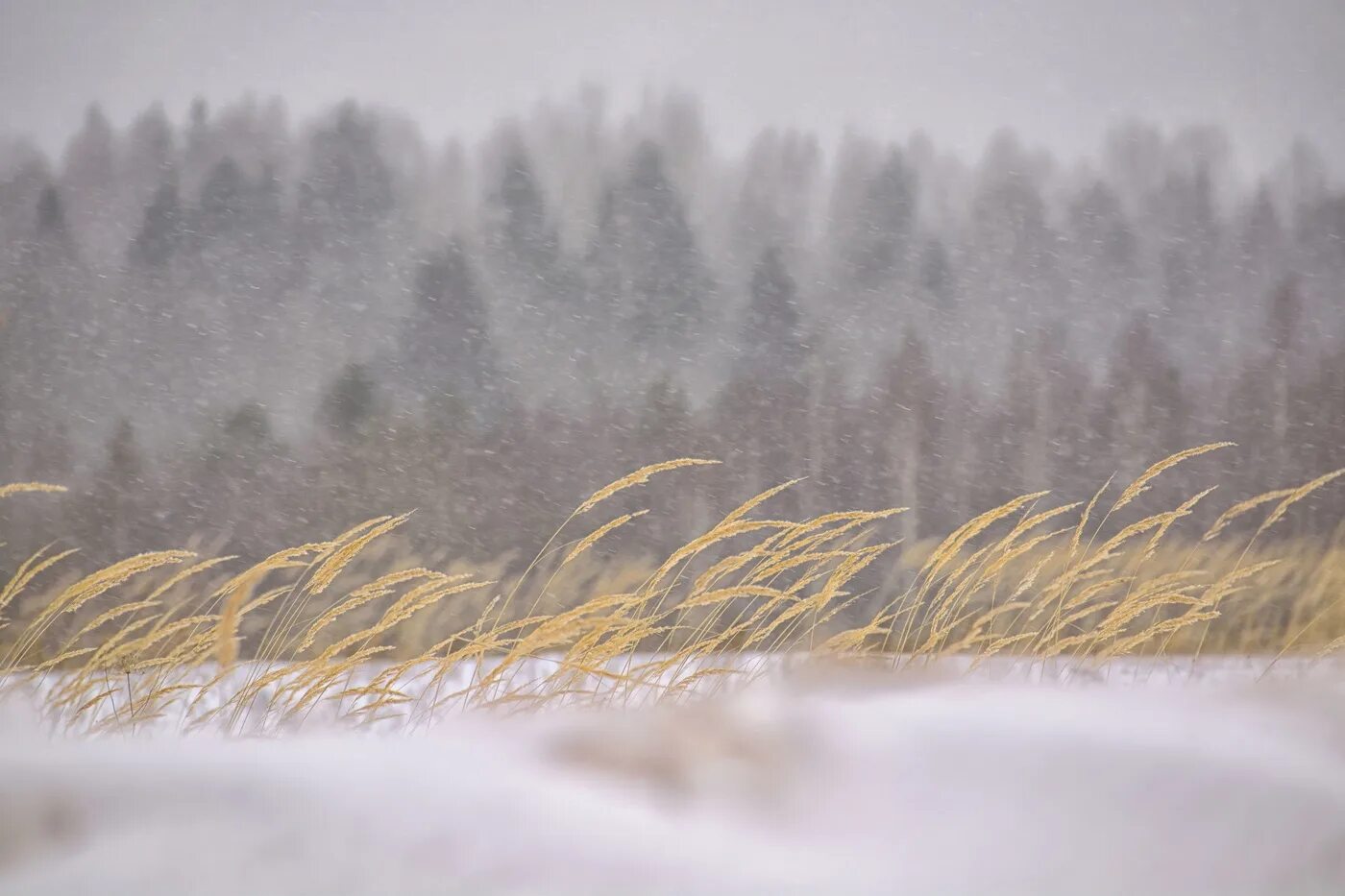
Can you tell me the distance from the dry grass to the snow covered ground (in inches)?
2.0

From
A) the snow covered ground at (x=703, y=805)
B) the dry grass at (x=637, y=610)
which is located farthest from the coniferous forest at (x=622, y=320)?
the snow covered ground at (x=703, y=805)

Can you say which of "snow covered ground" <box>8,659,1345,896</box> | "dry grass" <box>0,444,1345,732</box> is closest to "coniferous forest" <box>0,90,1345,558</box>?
"dry grass" <box>0,444,1345,732</box>

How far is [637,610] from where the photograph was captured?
3.84 ft

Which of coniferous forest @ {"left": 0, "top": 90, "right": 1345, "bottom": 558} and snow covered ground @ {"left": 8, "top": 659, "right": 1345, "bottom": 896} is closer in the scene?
snow covered ground @ {"left": 8, "top": 659, "right": 1345, "bottom": 896}

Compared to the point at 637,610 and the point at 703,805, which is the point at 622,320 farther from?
the point at 703,805

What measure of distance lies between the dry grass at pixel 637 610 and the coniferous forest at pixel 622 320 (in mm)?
50

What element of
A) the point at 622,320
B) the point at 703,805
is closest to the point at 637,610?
the point at 703,805

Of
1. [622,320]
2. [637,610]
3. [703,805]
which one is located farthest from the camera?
[622,320]

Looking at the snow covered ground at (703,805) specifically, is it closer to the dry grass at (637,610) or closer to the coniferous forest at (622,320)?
the dry grass at (637,610)

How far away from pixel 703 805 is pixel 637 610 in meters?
0.26

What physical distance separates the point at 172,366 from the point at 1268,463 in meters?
1.52

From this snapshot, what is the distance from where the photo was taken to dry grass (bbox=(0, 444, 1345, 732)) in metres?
1.07

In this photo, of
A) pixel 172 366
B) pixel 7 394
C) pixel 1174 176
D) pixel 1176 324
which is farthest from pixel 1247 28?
pixel 7 394

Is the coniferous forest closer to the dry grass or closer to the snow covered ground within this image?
the dry grass
